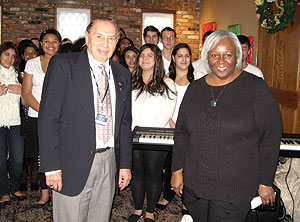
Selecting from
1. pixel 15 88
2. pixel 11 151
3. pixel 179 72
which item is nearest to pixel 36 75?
pixel 15 88

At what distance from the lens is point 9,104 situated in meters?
3.07

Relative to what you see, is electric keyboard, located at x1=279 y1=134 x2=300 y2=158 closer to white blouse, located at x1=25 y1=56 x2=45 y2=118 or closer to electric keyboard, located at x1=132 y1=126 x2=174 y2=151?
electric keyboard, located at x1=132 y1=126 x2=174 y2=151

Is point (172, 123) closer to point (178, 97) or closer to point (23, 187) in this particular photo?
point (178, 97)

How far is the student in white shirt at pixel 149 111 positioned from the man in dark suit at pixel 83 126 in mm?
926

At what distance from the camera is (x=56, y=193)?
1.75m

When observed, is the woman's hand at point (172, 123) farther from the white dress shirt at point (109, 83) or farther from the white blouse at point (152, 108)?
the white dress shirt at point (109, 83)

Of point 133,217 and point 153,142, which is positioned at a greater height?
Result: point 153,142

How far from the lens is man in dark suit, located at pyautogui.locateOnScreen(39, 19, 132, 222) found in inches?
62.7

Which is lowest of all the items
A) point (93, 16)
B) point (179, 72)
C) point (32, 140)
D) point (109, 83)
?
point (32, 140)

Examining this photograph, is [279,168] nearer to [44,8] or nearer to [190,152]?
[190,152]

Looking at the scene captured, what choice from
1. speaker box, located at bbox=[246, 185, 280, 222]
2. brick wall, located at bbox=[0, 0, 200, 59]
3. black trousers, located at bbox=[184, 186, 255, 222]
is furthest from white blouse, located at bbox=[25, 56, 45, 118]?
brick wall, located at bbox=[0, 0, 200, 59]

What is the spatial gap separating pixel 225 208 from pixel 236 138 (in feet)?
1.28

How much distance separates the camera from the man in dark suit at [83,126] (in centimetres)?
159

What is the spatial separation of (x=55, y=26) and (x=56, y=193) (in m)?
6.17
